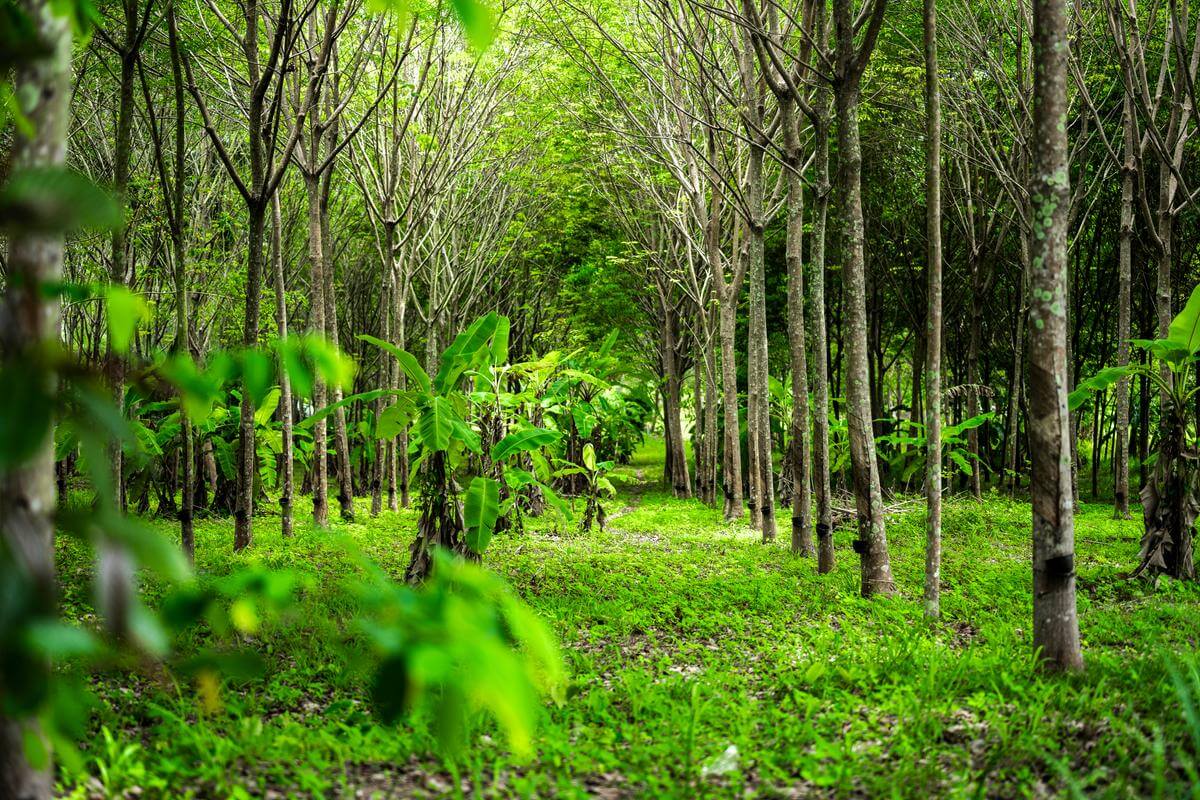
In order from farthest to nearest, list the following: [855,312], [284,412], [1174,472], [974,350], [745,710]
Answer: [974,350] < [284,412] < [1174,472] < [855,312] < [745,710]

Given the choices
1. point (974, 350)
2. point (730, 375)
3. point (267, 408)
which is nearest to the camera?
point (267, 408)

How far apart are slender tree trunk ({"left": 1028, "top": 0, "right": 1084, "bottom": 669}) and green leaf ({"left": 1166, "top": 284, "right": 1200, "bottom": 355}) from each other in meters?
3.64

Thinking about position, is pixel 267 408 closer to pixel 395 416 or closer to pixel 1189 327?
pixel 395 416

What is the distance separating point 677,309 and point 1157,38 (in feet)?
37.5

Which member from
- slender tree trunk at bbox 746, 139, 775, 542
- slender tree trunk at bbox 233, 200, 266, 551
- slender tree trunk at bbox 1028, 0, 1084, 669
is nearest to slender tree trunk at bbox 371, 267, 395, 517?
slender tree trunk at bbox 233, 200, 266, 551

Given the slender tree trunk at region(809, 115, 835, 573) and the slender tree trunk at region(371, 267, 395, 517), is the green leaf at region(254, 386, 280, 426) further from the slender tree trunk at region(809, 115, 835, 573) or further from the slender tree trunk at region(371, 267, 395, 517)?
the slender tree trunk at region(809, 115, 835, 573)

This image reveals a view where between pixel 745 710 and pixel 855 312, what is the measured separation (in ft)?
13.1

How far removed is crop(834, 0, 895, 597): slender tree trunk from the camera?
7246mm

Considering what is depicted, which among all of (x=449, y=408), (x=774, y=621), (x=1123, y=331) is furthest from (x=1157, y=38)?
(x=449, y=408)

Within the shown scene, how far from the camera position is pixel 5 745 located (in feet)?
6.21

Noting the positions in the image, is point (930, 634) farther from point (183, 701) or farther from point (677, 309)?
point (677, 309)

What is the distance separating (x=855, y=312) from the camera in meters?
7.30

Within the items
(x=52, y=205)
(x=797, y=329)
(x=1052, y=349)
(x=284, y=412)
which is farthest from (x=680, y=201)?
(x=52, y=205)

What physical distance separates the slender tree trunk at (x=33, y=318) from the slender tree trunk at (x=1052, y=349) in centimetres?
492
